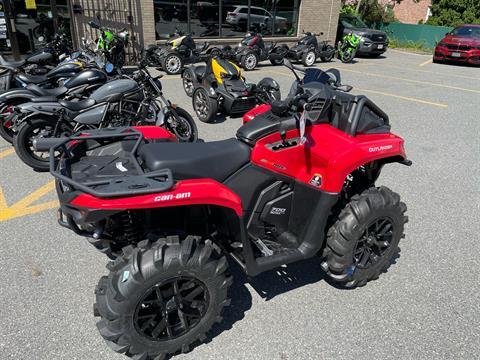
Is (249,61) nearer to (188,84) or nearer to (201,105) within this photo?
(188,84)

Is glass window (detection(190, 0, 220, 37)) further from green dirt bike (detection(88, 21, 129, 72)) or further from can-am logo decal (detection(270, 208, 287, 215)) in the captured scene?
can-am logo decal (detection(270, 208, 287, 215))

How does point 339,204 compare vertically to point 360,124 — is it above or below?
below

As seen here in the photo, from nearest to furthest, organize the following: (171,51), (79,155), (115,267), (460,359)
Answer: (115,267) → (460,359) → (79,155) → (171,51)

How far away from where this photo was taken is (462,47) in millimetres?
15781

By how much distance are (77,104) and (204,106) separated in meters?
2.51

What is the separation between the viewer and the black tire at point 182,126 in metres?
5.53

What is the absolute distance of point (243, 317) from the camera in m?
2.69

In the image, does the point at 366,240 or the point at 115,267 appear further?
the point at 366,240

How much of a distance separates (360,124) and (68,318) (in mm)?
2475

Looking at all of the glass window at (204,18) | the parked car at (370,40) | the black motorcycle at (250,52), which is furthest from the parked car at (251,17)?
the parked car at (370,40)

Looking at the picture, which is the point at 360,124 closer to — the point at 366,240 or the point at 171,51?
the point at 366,240

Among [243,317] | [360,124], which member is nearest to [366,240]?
[360,124]

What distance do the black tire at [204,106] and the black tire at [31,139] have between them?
103 inches

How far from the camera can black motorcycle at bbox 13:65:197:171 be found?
4.82 m
